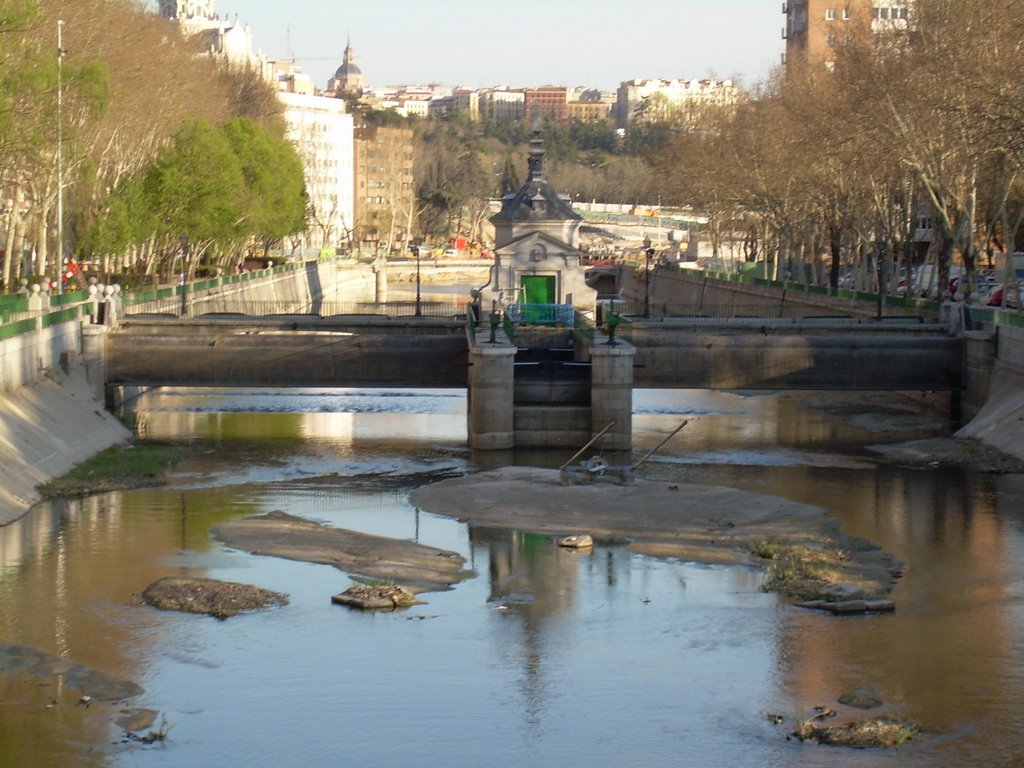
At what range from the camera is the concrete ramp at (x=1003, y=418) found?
1932 inches

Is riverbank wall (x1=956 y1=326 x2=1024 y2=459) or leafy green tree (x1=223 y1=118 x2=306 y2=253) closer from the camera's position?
riverbank wall (x1=956 y1=326 x2=1024 y2=459)

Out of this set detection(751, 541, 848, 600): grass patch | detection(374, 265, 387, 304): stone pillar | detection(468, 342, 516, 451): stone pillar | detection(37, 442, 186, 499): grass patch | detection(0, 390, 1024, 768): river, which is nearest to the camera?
detection(0, 390, 1024, 768): river

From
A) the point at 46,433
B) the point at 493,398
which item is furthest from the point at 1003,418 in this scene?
the point at 46,433

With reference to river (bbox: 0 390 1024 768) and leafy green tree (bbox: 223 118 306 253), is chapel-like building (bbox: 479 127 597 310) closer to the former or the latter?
river (bbox: 0 390 1024 768)

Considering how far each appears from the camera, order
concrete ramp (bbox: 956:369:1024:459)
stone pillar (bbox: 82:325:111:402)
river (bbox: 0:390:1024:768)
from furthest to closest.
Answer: stone pillar (bbox: 82:325:111:402)
concrete ramp (bbox: 956:369:1024:459)
river (bbox: 0:390:1024:768)

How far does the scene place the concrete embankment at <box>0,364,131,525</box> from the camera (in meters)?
39.9

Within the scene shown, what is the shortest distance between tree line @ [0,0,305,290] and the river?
20.6 metres

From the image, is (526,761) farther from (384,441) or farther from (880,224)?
(880,224)

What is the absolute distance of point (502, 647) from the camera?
27.4 meters

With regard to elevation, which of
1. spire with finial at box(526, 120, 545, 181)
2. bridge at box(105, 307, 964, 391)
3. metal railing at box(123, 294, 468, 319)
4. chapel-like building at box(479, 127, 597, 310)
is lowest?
bridge at box(105, 307, 964, 391)

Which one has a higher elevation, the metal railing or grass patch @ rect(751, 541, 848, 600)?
the metal railing

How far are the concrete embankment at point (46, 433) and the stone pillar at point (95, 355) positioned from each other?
81 centimetres

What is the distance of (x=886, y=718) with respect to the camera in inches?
920

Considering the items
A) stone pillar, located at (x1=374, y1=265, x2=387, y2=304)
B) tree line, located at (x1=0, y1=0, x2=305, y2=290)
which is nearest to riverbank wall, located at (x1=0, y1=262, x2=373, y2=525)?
tree line, located at (x1=0, y1=0, x2=305, y2=290)
